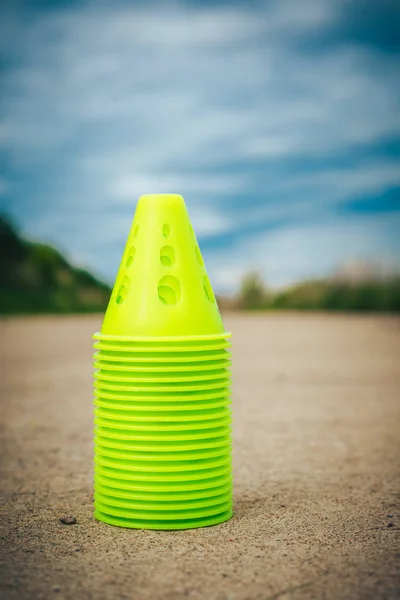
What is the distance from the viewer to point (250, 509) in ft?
14.6

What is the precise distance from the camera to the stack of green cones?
12.8 ft

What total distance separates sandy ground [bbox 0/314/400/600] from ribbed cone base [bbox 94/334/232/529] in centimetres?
14

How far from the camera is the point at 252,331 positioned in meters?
22.2

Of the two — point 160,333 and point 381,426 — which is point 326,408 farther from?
point 160,333

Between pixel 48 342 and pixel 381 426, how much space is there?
1196 cm

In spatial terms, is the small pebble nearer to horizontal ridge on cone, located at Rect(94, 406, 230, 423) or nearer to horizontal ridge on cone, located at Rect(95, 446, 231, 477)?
horizontal ridge on cone, located at Rect(95, 446, 231, 477)

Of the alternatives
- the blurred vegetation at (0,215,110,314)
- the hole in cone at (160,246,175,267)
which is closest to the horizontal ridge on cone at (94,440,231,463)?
the hole in cone at (160,246,175,267)

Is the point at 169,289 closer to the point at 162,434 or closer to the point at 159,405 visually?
the point at 159,405

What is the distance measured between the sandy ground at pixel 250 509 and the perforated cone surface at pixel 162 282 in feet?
3.52

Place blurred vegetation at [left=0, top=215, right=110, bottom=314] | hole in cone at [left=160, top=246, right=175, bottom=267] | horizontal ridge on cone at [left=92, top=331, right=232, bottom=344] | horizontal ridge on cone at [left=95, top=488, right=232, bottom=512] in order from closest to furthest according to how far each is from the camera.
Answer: horizontal ridge on cone at [left=92, top=331, right=232, bottom=344] → horizontal ridge on cone at [left=95, top=488, right=232, bottom=512] → hole in cone at [left=160, top=246, right=175, bottom=267] → blurred vegetation at [left=0, top=215, right=110, bottom=314]

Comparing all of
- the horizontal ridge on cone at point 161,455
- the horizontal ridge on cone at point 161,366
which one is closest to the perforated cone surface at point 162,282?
the horizontal ridge on cone at point 161,366

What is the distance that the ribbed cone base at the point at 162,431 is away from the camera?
391 cm

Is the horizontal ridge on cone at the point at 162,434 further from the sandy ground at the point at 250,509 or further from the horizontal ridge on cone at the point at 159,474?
the sandy ground at the point at 250,509

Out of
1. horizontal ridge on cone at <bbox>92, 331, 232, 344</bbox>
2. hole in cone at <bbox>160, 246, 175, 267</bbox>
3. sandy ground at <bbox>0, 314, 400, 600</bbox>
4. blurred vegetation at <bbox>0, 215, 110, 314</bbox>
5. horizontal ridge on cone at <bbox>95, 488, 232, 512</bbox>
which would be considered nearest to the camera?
sandy ground at <bbox>0, 314, 400, 600</bbox>
